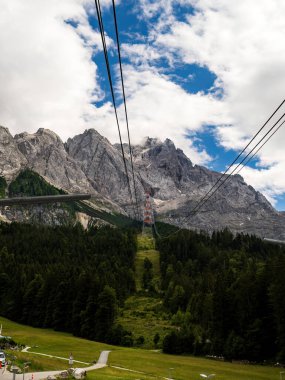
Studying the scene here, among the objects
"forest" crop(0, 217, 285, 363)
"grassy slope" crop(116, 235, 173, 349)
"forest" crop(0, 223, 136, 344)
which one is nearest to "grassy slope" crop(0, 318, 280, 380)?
"forest" crop(0, 217, 285, 363)

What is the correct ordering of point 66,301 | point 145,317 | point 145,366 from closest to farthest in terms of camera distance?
point 145,366
point 66,301
point 145,317

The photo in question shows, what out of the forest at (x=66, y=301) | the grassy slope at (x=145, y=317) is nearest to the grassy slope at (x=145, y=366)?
the forest at (x=66, y=301)

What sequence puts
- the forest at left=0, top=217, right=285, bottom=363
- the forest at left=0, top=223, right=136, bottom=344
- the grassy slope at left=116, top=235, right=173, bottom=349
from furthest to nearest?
1. the forest at left=0, top=223, right=136, bottom=344
2. the grassy slope at left=116, top=235, right=173, bottom=349
3. the forest at left=0, top=217, right=285, bottom=363

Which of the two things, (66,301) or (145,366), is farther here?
(66,301)

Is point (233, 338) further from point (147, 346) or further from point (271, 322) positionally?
point (147, 346)

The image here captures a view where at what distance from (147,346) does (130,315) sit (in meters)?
42.5

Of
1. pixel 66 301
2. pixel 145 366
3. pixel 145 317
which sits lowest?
pixel 145 366

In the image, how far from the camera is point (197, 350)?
94.2m

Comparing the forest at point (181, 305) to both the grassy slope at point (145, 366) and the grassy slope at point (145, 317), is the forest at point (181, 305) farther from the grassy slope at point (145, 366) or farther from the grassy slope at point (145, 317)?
the grassy slope at point (145, 366)

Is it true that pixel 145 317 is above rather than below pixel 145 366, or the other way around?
above

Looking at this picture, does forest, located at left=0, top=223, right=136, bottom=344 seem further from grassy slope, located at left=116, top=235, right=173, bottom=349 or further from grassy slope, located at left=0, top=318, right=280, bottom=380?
grassy slope, located at left=0, top=318, right=280, bottom=380

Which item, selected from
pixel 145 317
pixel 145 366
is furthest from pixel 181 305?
pixel 145 366

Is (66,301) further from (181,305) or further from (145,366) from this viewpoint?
(145,366)

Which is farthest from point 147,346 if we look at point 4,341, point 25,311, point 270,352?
point 25,311
